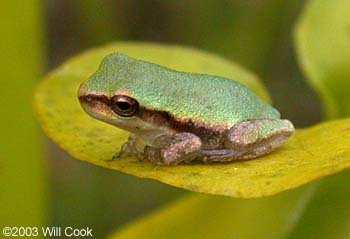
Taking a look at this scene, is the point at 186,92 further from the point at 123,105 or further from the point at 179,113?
the point at 123,105

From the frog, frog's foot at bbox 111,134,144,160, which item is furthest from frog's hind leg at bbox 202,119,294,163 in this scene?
frog's foot at bbox 111,134,144,160

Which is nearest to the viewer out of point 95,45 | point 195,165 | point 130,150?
point 195,165

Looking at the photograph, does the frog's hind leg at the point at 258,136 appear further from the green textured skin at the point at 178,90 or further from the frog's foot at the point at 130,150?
the frog's foot at the point at 130,150

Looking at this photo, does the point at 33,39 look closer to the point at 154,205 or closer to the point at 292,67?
the point at 154,205

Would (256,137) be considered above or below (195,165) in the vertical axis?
above

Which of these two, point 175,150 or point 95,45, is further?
point 95,45

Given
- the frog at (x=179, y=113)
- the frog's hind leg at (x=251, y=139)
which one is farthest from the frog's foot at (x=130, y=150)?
the frog's hind leg at (x=251, y=139)

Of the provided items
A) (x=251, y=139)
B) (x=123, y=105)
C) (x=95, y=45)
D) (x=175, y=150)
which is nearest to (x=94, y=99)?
(x=123, y=105)
